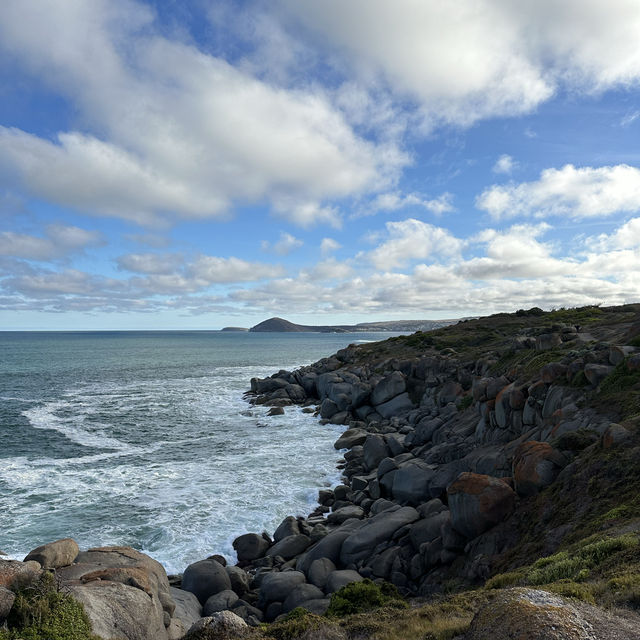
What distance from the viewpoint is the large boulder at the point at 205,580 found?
15.8 meters

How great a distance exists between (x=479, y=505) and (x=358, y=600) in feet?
17.6

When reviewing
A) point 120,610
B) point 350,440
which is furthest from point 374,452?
point 120,610

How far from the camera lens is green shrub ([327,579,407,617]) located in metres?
11.7

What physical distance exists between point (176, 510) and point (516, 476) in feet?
58.0

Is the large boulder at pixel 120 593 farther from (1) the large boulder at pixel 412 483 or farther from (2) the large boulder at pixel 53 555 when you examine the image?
(1) the large boulder at pixel 412 483

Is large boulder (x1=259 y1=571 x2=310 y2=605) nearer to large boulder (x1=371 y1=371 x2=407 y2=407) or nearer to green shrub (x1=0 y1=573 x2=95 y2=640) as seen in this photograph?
green shrub (x1=0 y1=573 x2=95 y2=640)

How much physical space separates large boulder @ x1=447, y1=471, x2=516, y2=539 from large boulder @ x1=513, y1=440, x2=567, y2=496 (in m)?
0.51

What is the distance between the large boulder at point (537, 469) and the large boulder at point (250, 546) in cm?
1157

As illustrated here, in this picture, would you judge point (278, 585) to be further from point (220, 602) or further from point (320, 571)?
point (220, 602)

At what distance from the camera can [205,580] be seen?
16.0m

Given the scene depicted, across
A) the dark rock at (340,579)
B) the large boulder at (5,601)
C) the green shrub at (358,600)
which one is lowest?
the dark rock at (340,579)

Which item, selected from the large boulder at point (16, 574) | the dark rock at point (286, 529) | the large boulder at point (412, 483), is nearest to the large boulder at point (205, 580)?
the dark rock at point (286, 529)

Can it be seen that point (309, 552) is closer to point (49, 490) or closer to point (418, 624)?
point (418, 624)

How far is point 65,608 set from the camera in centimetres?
926
